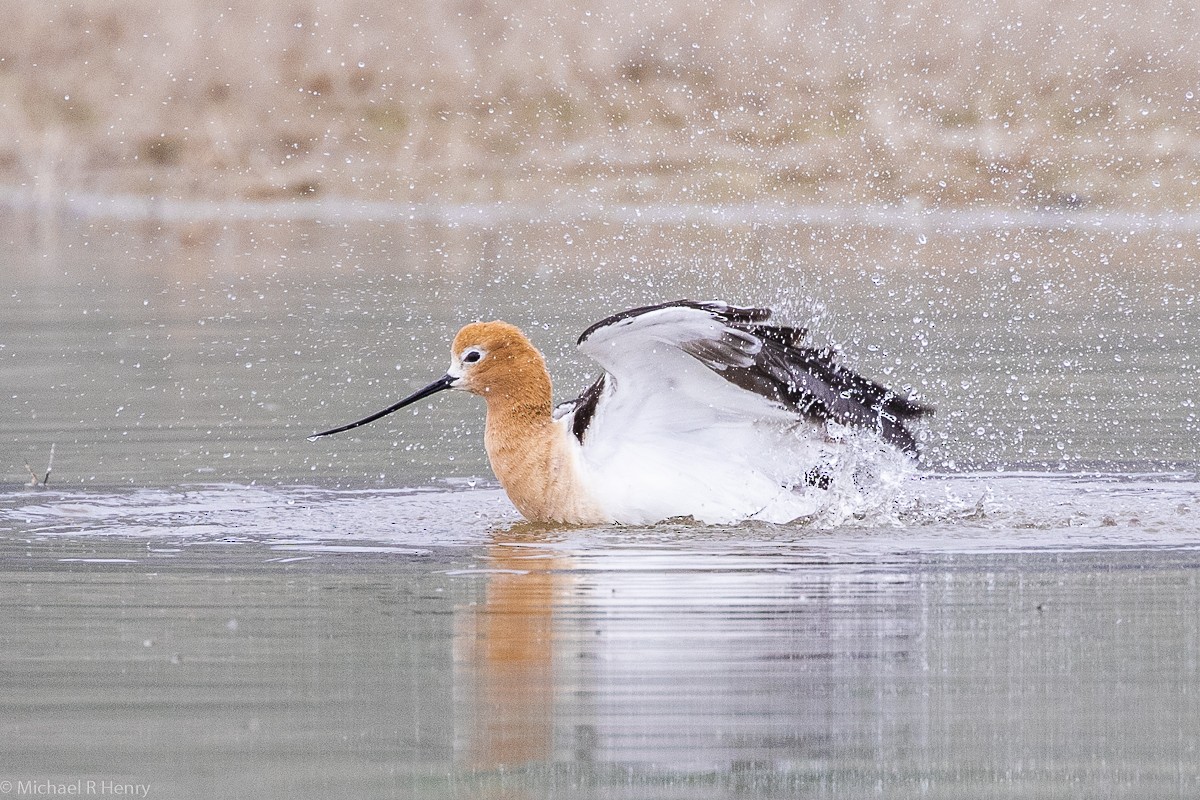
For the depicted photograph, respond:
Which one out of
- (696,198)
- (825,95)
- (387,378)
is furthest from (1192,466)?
(825,95)

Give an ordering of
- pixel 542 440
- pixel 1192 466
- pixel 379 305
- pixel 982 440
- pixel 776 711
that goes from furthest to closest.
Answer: pixel 379 305 → pixel 982 440 → pixel 1192 466 → pixel 542 440 → pixel 776 711

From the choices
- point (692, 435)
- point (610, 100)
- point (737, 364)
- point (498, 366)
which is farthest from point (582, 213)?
point (737, 364)

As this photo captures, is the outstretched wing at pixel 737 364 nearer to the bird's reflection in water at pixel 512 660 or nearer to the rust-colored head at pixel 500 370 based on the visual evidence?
the rust-colored head at pixel 500 370

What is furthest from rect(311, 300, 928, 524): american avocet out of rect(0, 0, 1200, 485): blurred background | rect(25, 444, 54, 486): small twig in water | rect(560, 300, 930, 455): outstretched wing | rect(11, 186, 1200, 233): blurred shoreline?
rect(11, 186, 1200, 233): blurred shoreline

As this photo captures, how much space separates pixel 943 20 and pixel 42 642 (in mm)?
21738

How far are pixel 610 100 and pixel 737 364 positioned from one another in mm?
18809

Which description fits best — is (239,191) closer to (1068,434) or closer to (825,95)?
(825,95)

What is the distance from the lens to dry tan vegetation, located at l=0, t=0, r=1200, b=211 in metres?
24.6

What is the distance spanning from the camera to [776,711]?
570 centimetres

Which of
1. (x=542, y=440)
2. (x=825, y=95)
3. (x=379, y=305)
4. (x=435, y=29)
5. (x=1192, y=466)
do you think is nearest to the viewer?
(x=542, y=440)

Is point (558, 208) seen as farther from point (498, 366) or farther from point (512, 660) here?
point (512, 660)

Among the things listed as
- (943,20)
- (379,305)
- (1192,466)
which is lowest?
(1192,466)

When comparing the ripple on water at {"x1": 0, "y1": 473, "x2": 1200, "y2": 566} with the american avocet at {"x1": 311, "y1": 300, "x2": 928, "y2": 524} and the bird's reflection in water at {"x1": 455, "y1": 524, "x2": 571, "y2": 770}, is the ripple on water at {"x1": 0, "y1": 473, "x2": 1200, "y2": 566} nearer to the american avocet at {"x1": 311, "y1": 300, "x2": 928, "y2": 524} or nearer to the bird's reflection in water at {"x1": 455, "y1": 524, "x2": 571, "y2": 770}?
the american avocet at {"x1": 311, "y1": 300, "x2": 928, "y2": 524}

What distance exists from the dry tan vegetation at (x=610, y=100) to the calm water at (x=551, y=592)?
893 cm
